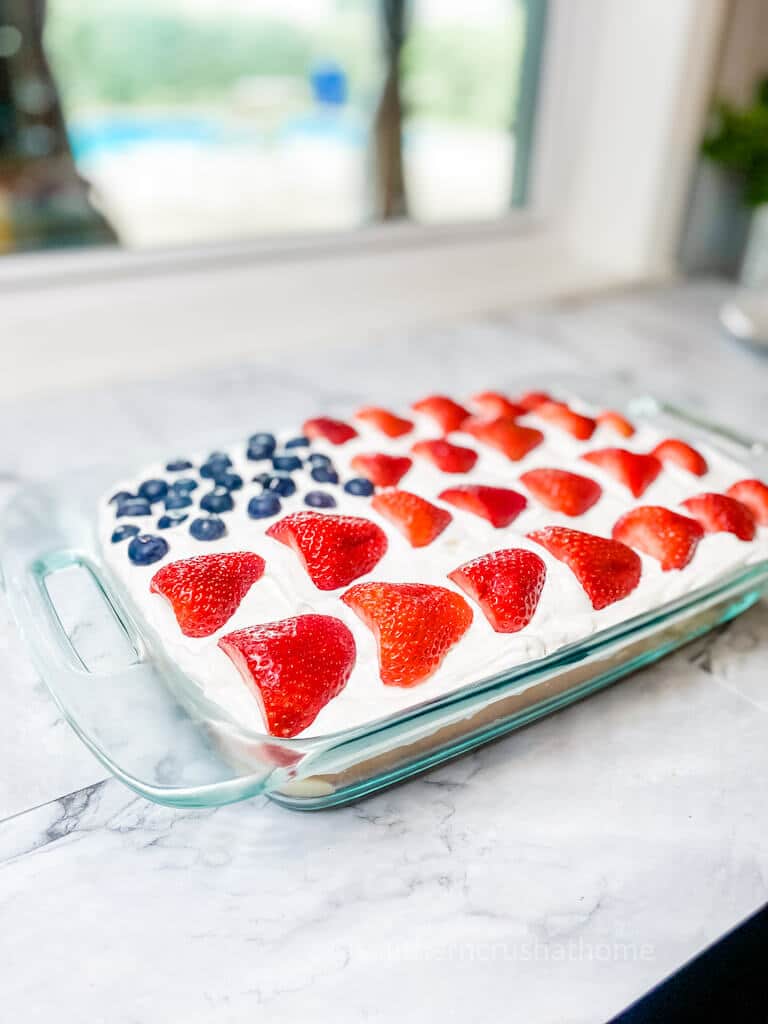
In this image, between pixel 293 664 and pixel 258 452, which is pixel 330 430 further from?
pixel 293 664

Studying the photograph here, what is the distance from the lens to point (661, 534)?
0.68 metres

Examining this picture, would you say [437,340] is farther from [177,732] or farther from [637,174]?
[177,732]

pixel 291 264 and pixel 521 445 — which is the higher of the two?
pixel 521 445

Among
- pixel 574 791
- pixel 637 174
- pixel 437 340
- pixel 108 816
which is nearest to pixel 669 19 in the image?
pixel 637 174

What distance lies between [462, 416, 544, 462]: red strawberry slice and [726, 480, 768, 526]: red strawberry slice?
19 centimetres

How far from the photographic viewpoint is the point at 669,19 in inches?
62.4

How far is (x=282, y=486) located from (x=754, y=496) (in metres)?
0.41

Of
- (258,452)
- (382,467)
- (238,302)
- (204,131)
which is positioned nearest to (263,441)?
(258,452)

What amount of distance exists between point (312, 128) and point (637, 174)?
111 cm

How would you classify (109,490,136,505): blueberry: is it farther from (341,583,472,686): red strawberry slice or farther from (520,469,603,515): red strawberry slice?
(520,469,603,515): red strawberry slice

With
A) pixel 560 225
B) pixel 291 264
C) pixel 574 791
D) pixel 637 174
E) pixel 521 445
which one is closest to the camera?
pixel 574 791

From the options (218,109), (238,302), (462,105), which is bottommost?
(238,302)

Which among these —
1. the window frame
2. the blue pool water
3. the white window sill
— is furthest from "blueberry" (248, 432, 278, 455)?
the blue pool water

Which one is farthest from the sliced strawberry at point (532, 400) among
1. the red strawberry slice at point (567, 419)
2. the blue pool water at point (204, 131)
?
the blue pool water at point (204, 131)
